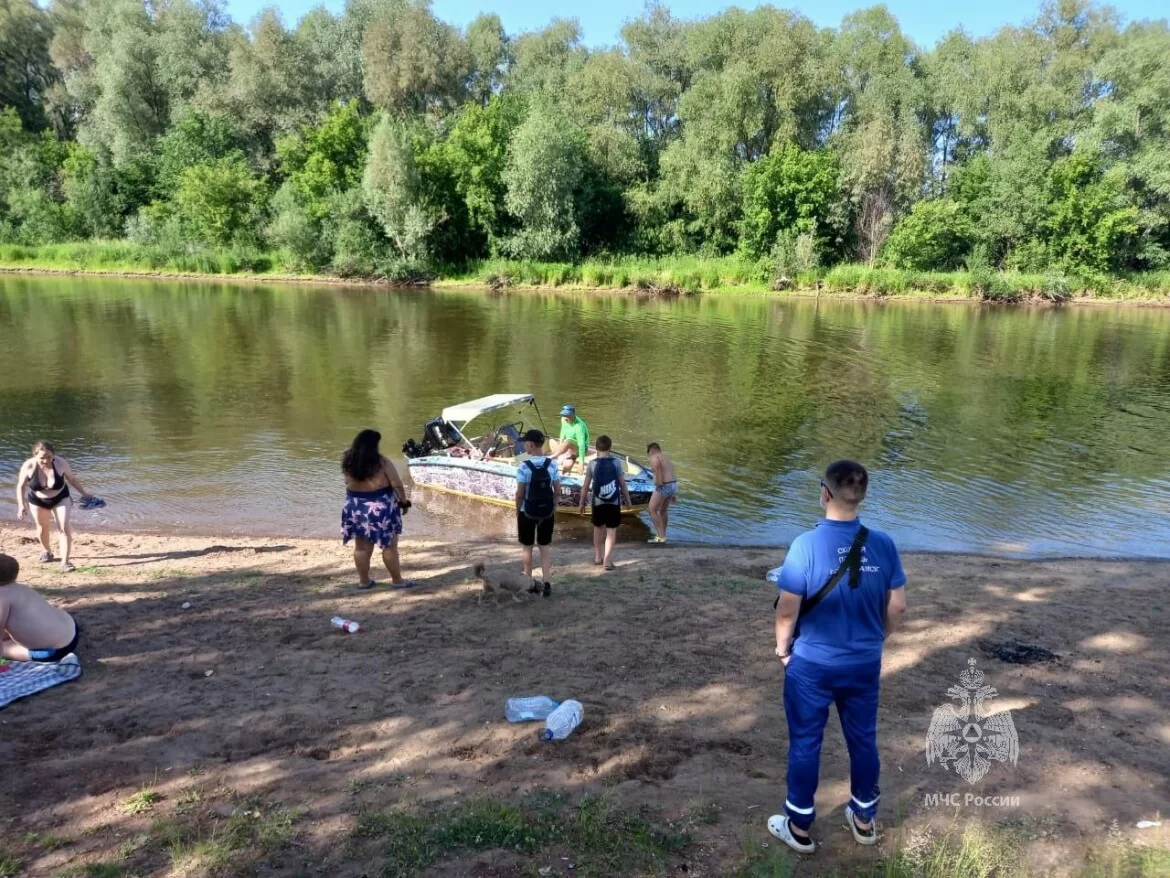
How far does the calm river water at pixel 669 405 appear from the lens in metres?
12.2

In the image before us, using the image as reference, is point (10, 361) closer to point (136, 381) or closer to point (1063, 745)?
point (136, 381)

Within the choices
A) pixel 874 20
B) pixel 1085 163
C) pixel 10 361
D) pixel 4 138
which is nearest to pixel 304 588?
pixel 10 361

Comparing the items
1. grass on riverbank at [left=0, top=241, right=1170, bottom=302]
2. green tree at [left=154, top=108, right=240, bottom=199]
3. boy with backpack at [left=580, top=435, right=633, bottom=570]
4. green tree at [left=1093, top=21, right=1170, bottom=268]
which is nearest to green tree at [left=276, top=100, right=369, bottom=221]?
grass on riverbank at [left=0, top=241, right=1170, bottom=302]

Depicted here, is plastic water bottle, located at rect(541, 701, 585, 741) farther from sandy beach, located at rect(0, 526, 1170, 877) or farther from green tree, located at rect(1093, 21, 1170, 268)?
green tree, located at rect(1093, 21, 1170, 268)

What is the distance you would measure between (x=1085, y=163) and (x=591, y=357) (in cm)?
3737

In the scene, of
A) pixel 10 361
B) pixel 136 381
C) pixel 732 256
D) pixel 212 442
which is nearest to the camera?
pixel 212 442

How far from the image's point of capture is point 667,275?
47281 mm

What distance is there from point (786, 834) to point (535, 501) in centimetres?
420

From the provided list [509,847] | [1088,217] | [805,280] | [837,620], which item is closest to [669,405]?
[837,620]

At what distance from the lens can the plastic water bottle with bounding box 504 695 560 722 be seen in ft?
15.7

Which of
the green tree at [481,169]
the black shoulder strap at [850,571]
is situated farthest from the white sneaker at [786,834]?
the green tree at [481,169]

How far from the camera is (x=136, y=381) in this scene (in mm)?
20703

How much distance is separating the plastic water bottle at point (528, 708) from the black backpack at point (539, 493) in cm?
260

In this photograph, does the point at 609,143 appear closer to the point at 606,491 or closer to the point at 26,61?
the point at 606,491
